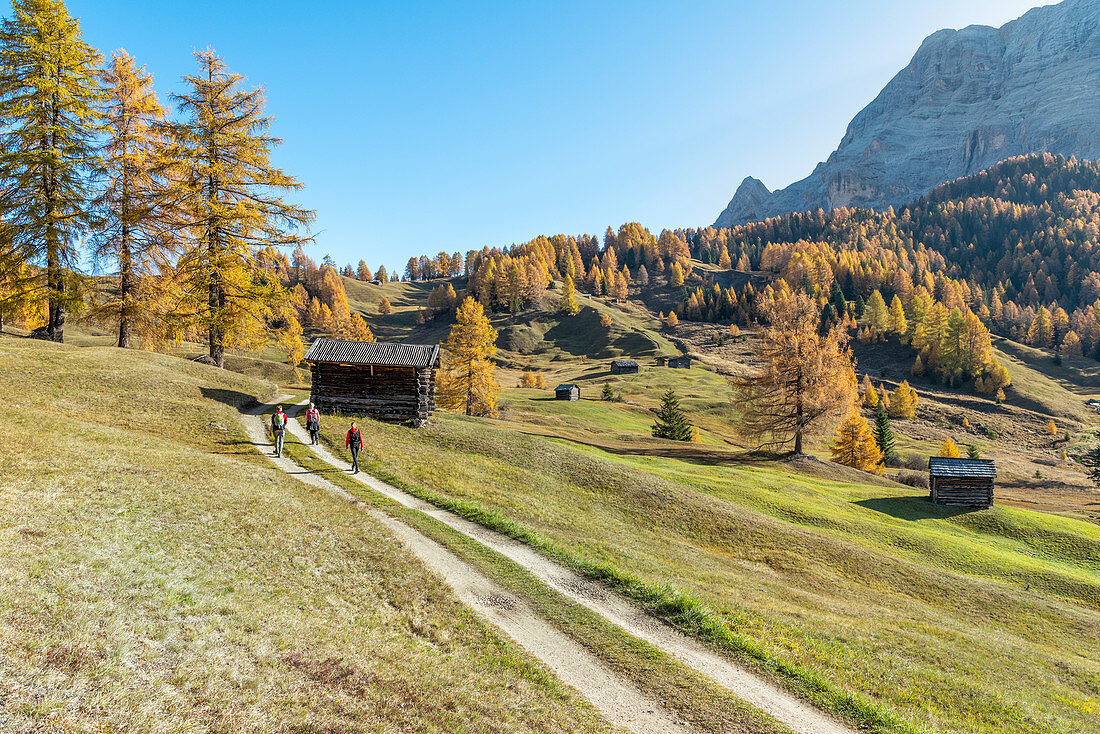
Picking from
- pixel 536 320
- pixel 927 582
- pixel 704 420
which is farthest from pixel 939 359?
pixel 927 582

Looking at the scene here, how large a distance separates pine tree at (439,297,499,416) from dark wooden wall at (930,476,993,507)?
43616mm

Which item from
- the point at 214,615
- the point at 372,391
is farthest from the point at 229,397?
the point at 214,615

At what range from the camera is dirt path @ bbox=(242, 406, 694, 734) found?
833cm

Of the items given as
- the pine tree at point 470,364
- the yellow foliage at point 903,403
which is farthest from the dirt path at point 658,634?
the yellow foliage at point 903,403

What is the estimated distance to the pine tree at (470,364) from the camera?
190 feet

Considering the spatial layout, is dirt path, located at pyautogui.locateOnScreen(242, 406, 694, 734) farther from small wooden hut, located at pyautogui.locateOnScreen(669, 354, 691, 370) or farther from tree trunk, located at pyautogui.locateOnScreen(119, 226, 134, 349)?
small wooden hut, located at pyautogui.locateOnScreen(669, 354, 691, 370)

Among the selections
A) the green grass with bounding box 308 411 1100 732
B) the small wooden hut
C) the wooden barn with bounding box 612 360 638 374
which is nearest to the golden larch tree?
the green grass with bounding box 308 411 1100 732

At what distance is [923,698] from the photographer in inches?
420

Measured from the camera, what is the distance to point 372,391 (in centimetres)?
3294

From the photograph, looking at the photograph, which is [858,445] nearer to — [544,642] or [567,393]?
[567,393]

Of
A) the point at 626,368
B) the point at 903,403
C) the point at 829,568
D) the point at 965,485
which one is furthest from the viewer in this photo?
the point at 626,368

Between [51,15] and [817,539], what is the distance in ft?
167

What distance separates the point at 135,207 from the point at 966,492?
61.9 m

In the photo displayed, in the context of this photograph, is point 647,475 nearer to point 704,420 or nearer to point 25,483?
point 25,483
